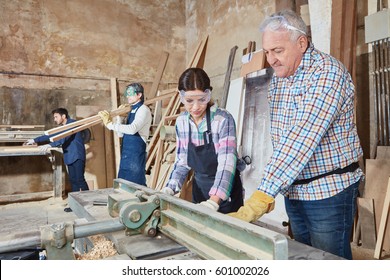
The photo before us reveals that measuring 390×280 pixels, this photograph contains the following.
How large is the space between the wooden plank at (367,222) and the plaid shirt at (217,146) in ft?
4.89

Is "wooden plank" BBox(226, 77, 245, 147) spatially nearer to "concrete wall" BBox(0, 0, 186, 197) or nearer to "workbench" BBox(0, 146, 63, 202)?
"concrete wall" BBox(0, 0, 186, 197)

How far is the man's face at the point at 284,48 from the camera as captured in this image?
1.13 metres

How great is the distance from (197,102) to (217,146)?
24cm

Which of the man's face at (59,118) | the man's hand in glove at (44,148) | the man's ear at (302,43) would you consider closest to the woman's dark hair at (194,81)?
the man's ear at (302,43)

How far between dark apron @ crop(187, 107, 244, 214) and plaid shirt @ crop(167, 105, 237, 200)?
0.02m

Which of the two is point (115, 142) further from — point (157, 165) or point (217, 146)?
point (217, 146)

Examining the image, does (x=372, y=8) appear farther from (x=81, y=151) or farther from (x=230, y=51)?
(x=81, y=151)

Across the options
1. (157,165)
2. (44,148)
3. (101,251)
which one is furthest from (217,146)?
(44,148)

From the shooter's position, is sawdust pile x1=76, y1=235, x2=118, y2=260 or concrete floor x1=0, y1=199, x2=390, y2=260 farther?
concrete floor x1=0, y1=199, x2=390, y2=260

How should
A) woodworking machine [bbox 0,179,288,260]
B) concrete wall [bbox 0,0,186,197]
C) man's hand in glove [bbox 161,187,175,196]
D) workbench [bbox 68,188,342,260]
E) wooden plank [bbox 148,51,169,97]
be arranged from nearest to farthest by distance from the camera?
woodworking machine [bbox 0,179,288,260] < workbench [bbox 68,188,342,260] < man's hand in glove [bbox 161,187,175,196] < concrete wall [bbox 0,0,186,197] < wooden plank [bbox 148,51,169,97]

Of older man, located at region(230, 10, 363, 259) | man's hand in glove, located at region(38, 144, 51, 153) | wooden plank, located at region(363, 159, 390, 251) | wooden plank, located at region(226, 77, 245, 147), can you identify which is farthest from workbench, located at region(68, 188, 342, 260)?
man's hand in glove, located at region(38, 144, 51, 153)

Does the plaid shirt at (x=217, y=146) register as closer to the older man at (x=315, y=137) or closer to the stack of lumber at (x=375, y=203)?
the older man at (x=315, y=137)

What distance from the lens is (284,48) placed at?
3.74ft

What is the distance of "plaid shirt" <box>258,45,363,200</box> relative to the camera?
98 centimetres
